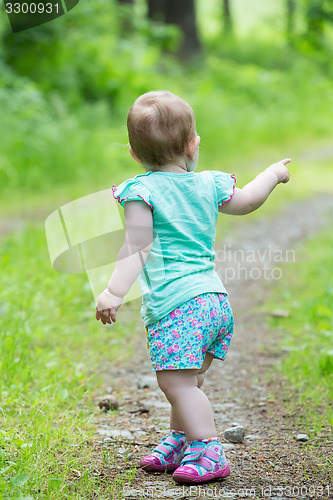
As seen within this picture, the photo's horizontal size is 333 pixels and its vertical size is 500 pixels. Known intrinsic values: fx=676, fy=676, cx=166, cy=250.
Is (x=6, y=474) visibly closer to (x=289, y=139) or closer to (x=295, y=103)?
(x=289, y=139)

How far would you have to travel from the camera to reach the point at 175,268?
2.50 m

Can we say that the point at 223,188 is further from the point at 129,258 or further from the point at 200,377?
the point at 200,377

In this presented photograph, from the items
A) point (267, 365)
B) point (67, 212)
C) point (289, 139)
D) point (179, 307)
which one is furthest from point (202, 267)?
point (289, 139)

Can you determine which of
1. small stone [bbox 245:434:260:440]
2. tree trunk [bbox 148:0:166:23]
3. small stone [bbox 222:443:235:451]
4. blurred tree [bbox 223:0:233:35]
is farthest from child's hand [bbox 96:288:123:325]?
blurred tree [bbox 223:0:233:35]

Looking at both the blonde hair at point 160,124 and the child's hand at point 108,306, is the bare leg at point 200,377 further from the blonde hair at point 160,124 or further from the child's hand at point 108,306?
the blonde hair at point 160,124

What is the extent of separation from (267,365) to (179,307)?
66.5 inches

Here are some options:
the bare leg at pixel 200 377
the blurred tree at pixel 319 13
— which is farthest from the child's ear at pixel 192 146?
the blurred tree at pixel 319 13

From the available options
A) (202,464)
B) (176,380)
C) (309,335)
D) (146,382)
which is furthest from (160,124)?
(309,335)

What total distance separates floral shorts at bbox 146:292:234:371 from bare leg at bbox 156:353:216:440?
0.19ft

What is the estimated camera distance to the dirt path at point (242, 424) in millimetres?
2414

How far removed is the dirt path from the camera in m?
2.41

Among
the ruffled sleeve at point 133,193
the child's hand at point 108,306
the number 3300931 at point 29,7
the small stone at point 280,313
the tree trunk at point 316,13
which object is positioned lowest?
the small stone at point 280,313

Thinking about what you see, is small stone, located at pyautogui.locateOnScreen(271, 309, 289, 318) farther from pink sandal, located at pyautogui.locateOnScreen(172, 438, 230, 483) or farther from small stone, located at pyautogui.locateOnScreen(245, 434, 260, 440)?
pink sandal, located at pyautogui.locateOnScreen(172, 438, 230, 483)

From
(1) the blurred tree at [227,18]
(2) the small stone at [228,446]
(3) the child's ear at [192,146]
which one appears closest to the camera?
(3) the child's ear at [192,146]
